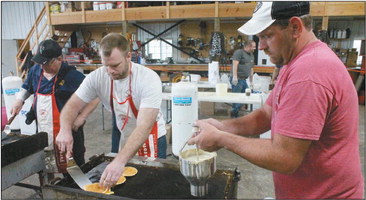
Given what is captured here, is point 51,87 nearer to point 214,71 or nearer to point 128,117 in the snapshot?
point 128,117

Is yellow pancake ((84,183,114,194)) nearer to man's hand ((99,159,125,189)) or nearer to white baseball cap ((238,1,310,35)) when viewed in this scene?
man's hand ((99,159,125,189))

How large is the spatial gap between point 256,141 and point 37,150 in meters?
1.69

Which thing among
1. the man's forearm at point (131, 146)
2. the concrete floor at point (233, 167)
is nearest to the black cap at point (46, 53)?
the man's forearm at point (131, 146)

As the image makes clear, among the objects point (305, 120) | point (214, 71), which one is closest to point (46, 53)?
point (305, 120)

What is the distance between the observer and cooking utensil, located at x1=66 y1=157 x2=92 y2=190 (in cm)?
151

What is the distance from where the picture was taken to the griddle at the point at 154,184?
4.51ft

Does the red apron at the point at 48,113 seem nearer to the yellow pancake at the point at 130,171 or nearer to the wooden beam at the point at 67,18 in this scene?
the yellow pancake at the point at 130,171

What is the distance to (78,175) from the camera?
1.57 m

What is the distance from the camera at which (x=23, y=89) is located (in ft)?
9.00

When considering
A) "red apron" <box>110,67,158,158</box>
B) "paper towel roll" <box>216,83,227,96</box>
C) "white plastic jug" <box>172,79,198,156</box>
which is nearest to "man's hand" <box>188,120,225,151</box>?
"red apron" <box>110,67,158,158</box>

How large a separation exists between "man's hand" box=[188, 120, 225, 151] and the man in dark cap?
1678 mm

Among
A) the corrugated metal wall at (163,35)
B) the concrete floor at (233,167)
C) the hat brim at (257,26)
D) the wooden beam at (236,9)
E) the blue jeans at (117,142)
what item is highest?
the wooden beam at (236,9)

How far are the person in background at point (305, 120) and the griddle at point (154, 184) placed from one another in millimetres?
393

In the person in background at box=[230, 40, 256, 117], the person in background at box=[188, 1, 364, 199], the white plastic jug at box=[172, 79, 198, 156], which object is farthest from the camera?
the person in background at box=[230, 40, 256, 117]
